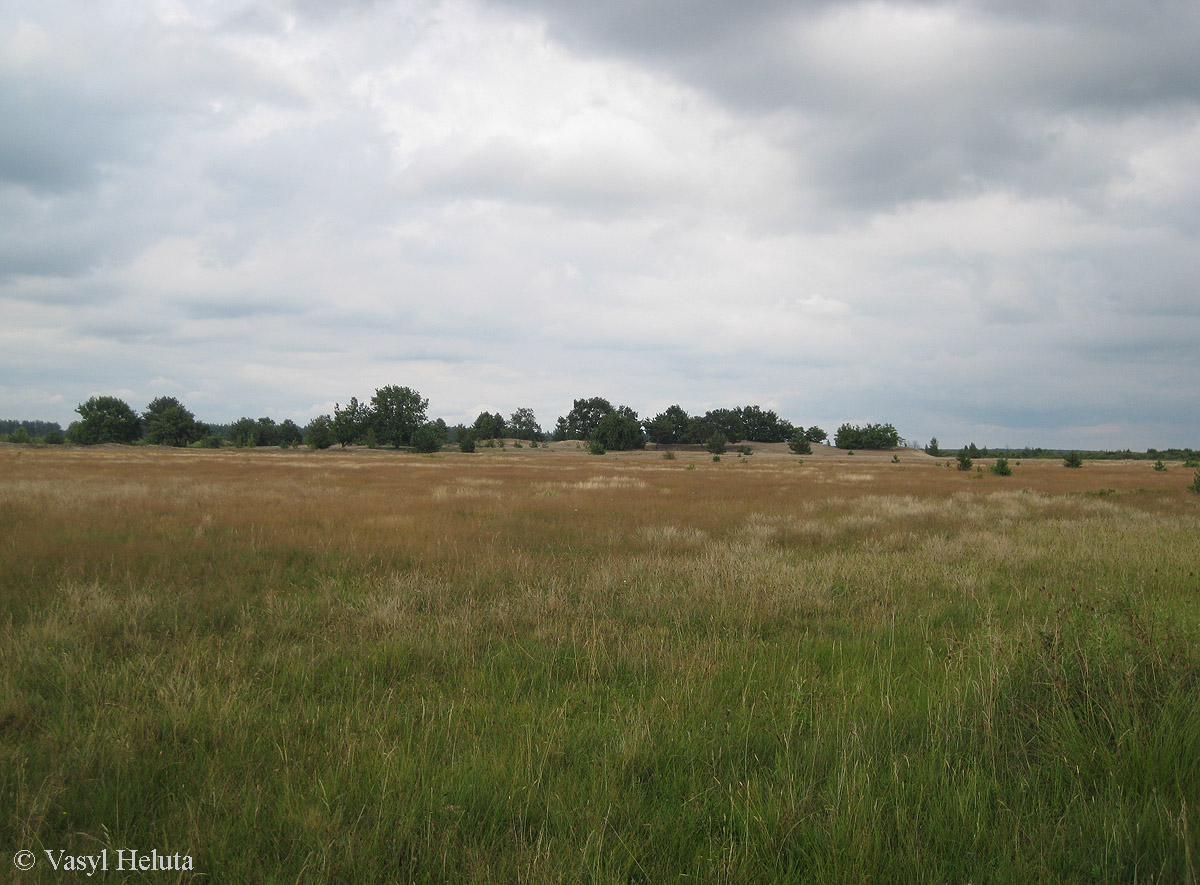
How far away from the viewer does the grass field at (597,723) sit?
2.83 m

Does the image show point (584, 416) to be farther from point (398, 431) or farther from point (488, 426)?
point (398, 431)

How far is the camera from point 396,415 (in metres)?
120

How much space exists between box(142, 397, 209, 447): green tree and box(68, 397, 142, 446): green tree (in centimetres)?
409

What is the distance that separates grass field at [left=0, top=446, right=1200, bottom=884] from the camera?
2830 millimetres

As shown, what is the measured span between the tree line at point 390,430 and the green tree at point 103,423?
151mm

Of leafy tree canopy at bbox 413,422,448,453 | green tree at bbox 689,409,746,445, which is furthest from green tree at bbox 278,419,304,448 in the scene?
green tree at bbox 689,409,746,445

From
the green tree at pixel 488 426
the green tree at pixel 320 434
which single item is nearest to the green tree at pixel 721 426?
the green tree at pixel 488 426

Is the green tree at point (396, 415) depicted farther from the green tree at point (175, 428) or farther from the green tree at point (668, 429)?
the green tree at point (668, 429)

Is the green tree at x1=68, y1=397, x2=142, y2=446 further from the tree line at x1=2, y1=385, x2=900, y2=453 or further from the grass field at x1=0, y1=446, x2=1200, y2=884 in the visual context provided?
the grass field at x1=0, y1=446, x2=1200, y2=884

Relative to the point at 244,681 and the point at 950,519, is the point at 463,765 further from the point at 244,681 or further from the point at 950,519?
the point at 950,519

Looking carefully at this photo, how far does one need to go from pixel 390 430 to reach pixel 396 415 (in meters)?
4.63

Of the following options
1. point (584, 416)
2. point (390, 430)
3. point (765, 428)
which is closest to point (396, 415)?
point (390, 430)

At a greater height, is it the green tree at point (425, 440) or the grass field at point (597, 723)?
the green tree at point (425, 440)

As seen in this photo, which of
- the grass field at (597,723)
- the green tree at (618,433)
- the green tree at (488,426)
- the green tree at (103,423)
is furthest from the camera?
the green tree at (488,426)
